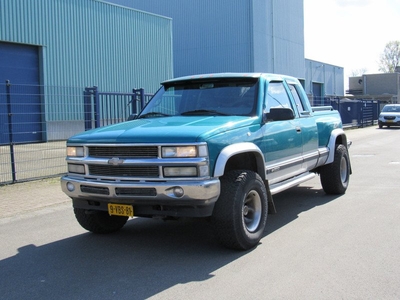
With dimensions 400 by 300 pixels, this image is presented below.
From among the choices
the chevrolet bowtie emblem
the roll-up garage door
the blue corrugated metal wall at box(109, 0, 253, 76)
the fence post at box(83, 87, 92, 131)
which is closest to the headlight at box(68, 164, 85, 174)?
the chevrolet bowtie emblem

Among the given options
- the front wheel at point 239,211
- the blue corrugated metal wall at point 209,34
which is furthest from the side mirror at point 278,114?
the blue corrugated metal wall at point 209,34

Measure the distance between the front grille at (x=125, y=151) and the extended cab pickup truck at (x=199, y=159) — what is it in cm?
1

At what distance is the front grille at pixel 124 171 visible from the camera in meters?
5.00

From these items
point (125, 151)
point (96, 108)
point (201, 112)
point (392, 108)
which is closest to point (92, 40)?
point (96, 108)

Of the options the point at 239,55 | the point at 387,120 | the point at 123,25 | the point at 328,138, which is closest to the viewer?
the point at 328,138

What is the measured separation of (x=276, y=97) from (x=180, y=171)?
2501 millimetres

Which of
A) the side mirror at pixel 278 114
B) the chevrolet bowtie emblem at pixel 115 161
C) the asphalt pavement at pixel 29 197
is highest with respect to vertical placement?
the side mirror at pixel 278 114

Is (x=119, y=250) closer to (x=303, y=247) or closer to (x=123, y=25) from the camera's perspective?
(x=303, y=247)

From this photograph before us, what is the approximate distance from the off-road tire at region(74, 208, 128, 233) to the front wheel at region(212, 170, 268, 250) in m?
1.77

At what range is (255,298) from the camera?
403 cm

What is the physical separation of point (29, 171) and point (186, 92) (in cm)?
591

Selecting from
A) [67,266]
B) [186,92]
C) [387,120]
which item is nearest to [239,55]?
[387,120]

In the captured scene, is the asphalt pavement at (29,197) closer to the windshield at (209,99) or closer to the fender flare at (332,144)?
the windshield at (209,99)

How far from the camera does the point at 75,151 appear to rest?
5.65 m
